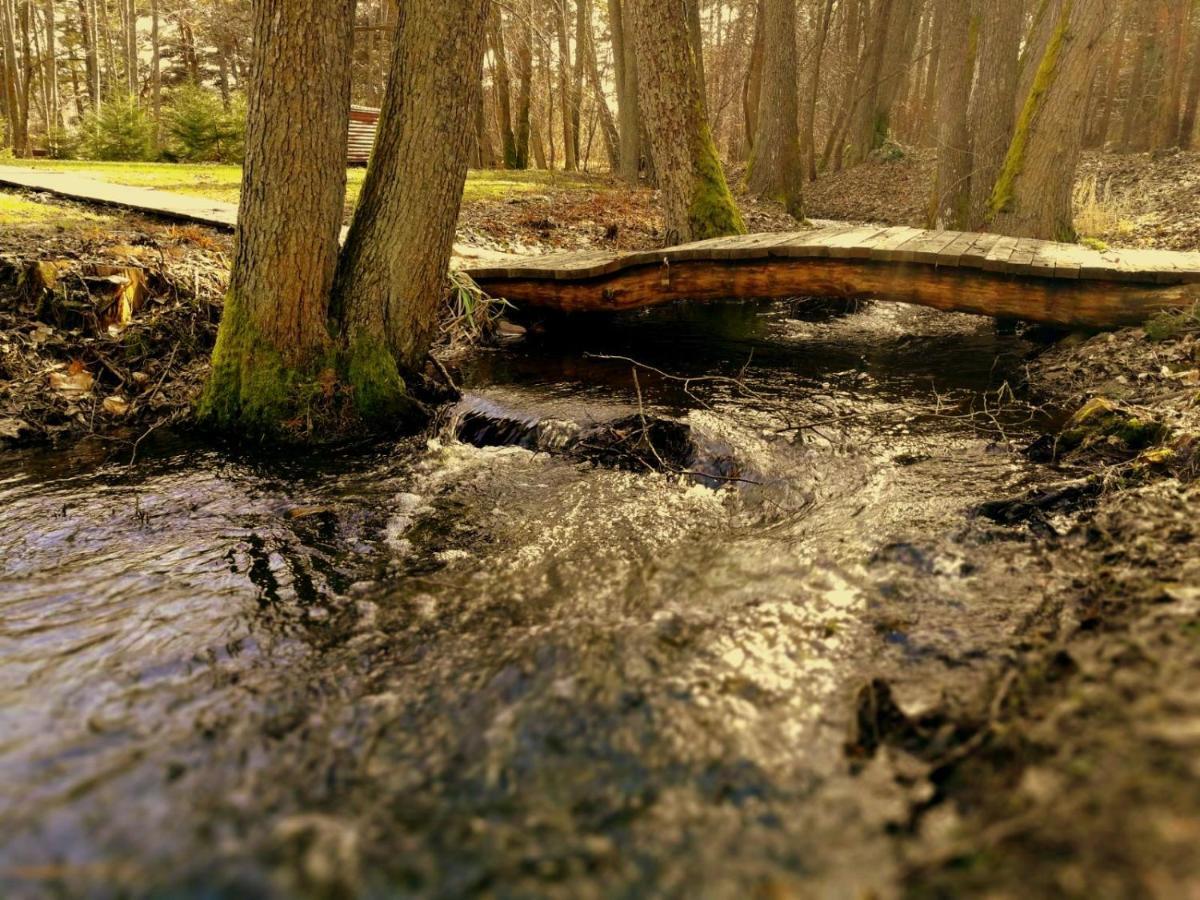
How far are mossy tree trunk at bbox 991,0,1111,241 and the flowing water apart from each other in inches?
167

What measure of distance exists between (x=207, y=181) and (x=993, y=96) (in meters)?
11.6

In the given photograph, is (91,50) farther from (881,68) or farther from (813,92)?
(881,68)

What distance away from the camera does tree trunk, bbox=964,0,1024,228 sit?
370 inches

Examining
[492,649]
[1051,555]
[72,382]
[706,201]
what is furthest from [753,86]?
[492,649]

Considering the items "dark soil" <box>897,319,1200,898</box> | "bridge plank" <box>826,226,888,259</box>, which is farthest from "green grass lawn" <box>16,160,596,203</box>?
"dark soil" <box>897,319,1200,898</box>

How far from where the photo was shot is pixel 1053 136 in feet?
25.7

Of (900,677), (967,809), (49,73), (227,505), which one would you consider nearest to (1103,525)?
(900,677)

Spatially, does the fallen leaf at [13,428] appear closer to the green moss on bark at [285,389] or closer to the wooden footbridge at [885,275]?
the green moss on bark at [285,389]

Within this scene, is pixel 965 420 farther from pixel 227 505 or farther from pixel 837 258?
pixel 227 505

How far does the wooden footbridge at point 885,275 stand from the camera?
17.5ft

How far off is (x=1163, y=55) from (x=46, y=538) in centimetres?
2670

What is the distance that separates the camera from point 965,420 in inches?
190

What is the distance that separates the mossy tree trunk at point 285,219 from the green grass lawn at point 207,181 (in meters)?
6.04

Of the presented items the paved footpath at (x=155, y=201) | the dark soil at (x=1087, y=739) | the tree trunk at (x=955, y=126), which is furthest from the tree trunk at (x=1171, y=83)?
the dark soil at (x=1087, y=739)
